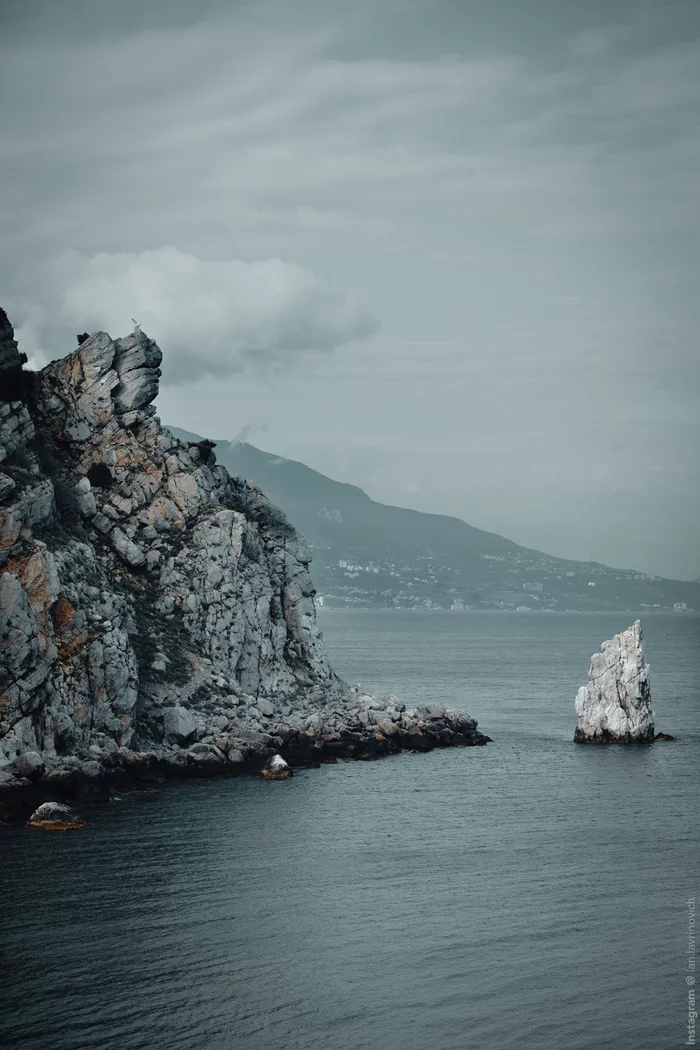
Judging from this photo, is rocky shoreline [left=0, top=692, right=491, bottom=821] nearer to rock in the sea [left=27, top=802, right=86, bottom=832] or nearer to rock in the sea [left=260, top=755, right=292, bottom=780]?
rock in the sea [left=260, top=755, right=292, bottom=780]

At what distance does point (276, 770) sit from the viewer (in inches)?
3103

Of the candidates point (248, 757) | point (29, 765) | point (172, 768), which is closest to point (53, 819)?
point (29, 765)

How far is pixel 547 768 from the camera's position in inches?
3428

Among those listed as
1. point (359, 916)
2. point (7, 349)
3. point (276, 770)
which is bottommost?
point (359, 916)

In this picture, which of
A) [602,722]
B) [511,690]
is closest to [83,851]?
[602,722]

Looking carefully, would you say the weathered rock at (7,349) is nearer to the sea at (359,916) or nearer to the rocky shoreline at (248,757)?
the rocky shoreline at (248,757)

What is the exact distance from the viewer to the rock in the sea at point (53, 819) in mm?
60875

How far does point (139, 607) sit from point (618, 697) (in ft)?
158

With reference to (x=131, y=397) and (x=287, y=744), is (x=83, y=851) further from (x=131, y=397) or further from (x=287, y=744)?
(x=131, y=397)

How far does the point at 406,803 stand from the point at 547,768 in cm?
1979

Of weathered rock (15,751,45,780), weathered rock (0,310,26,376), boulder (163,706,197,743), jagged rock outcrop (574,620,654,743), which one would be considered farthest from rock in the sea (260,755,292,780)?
weathered rock (0,310,26,376)

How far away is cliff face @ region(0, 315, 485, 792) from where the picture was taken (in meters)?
72.4

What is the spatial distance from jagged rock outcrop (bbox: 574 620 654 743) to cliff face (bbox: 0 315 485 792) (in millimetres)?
12206

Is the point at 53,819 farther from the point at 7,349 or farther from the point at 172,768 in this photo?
the point at 7,349
